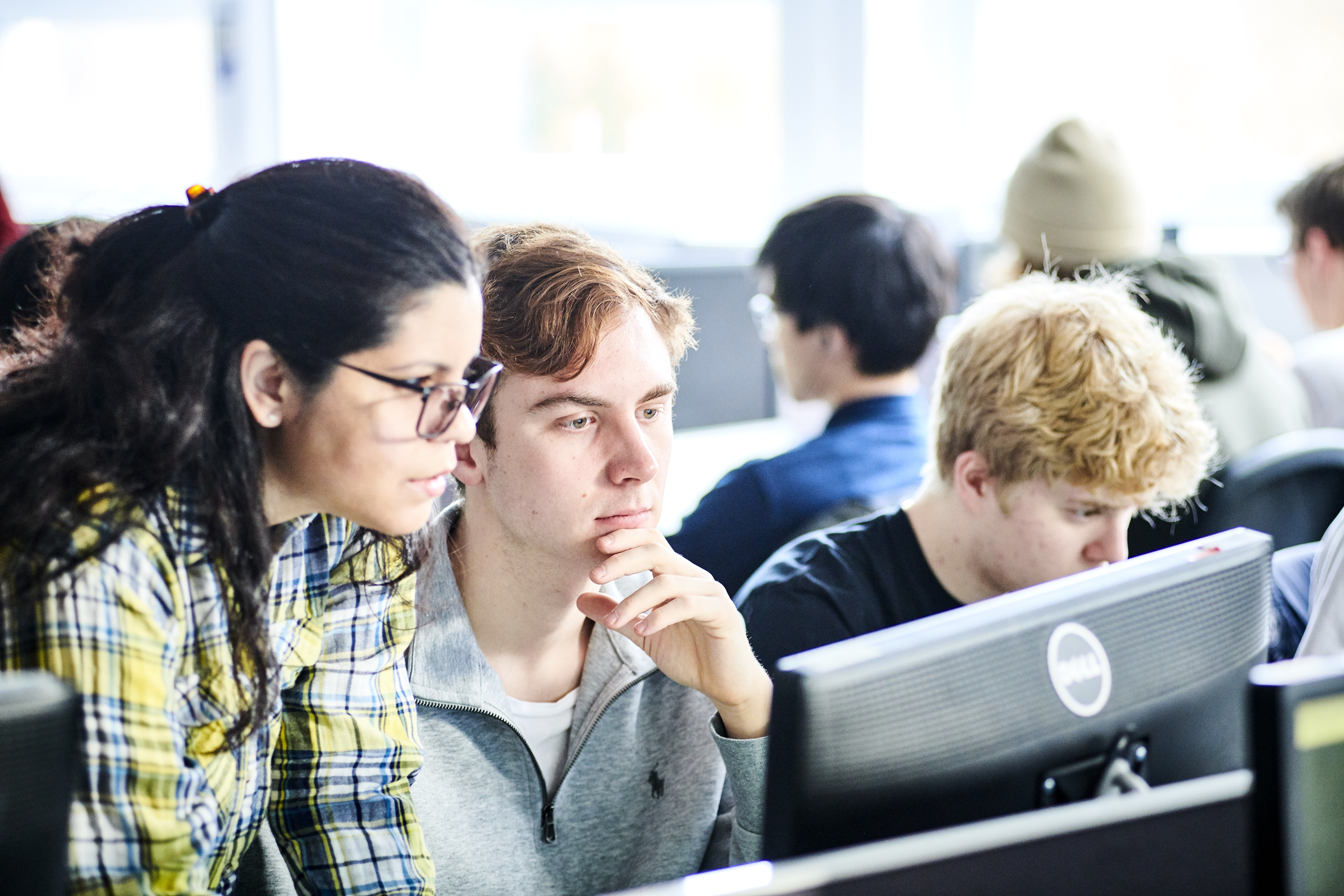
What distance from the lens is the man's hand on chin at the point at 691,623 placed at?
1126mm

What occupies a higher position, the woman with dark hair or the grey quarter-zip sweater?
the woman with dark hair

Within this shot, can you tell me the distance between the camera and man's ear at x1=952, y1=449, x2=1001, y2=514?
1.44m

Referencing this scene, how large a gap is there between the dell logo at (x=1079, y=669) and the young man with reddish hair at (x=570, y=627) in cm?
43

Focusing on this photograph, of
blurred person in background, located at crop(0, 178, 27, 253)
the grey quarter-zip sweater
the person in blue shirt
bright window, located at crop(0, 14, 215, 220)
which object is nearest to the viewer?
the grey quarter-zip sweater

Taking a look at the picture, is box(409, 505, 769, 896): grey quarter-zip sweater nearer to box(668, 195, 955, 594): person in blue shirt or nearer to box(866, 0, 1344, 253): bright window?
box(668, 195, 955, 594): person in blue shirt

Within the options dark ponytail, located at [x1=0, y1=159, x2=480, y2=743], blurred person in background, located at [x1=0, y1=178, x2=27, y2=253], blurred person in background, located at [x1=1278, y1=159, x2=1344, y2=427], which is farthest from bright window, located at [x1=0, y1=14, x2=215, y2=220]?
dark ponytail, located at [x1=0, y1=159, x2=480, y2=743]

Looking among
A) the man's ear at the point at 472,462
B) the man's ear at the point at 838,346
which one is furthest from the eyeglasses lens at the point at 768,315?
the man's ear at the point at 472,462

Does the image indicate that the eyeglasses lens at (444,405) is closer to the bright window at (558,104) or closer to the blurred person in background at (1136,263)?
the blurred person in background at (1136,263)

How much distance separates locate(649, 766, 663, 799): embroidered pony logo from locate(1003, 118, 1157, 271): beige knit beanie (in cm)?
162

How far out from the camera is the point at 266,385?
35.5 inches

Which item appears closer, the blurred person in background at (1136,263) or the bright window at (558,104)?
the blurred person in background at (1136,263)

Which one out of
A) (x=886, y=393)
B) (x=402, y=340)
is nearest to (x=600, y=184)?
(x=886, y=393)

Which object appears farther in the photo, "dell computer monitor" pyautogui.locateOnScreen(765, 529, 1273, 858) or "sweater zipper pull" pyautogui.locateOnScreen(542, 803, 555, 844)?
"sweater zipper pull" pyautogui.locateOnScreen(542, 803, 555, 844)

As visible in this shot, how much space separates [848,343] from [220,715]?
4.87 ft
